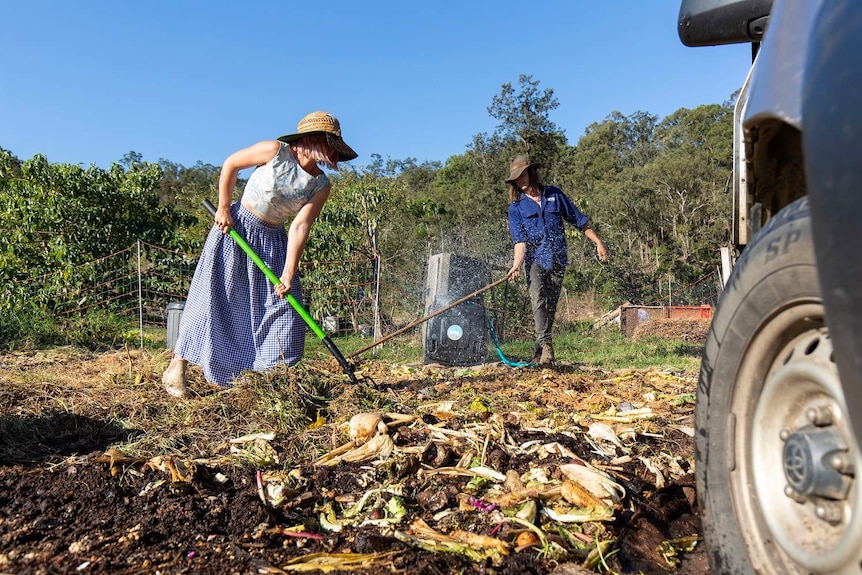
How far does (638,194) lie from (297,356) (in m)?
21.5

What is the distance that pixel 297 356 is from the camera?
415 cm

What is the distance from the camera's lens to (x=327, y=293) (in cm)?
908

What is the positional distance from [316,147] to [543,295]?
2722mm

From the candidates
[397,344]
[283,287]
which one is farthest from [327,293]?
[283,287]

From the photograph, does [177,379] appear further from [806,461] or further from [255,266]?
[806,461]

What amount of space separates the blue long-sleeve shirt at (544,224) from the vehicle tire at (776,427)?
4345 millimetres

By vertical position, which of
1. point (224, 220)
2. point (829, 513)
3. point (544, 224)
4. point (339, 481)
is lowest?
point (339, 481)

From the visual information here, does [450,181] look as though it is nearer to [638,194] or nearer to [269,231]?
[638,194]

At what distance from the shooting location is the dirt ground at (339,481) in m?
1.81

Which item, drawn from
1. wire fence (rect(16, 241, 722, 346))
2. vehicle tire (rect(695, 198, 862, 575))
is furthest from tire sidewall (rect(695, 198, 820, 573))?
wire fence (rect(16, 241, 722, 346))

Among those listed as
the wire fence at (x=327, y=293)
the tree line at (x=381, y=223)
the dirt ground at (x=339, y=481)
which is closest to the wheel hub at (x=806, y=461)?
the dirt ground at (x=339, y=481)

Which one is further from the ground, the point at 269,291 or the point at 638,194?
the point at 638,194

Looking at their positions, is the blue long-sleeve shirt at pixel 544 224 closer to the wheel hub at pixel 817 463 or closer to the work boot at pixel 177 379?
the work boot at pixel 177 379

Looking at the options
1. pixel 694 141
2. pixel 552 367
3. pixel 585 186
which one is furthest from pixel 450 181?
pixel 552 367
